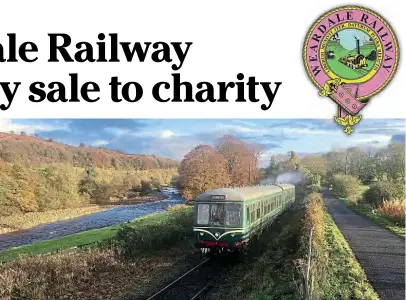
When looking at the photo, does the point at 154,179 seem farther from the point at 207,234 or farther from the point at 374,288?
the point at 374,288

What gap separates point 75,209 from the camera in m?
45.6

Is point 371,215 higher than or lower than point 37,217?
higher

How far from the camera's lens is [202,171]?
22.0 m

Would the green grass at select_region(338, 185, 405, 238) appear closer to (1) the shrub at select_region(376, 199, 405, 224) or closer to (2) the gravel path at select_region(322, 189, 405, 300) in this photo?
(1) the shrub at select_region(376, 199, 405, 224)

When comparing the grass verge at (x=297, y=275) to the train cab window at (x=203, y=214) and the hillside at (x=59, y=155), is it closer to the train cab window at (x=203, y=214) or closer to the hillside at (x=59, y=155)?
the train cab window at (x=203, y=214)

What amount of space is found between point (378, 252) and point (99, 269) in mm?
9562

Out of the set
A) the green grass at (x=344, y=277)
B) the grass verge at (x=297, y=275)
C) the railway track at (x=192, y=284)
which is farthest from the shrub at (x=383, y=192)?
the railway track at (x=192, y=284)

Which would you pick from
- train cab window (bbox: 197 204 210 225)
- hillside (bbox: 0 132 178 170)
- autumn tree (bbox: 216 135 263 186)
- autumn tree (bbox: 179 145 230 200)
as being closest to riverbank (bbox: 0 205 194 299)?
train cab window (bbox: 197 204 210 225)

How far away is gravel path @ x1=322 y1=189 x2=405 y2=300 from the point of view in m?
10.1

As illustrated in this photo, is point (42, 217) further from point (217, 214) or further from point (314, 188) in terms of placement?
point (217, 214)

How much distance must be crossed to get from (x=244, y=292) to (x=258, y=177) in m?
19.0

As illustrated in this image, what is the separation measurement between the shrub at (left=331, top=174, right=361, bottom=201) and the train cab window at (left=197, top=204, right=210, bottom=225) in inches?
681

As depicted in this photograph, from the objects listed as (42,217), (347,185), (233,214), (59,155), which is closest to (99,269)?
(233,214)

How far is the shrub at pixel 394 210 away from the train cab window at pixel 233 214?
1031cm
